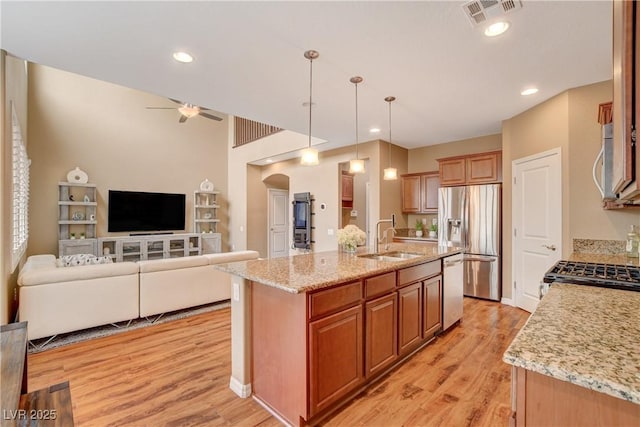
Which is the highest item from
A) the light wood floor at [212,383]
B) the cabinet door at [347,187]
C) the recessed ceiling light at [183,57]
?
the recessed ceiling light at [183,57]

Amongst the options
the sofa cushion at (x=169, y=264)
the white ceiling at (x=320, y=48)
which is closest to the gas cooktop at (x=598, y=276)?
the white ceiling at (x=320, y=48)

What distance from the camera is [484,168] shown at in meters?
4.70

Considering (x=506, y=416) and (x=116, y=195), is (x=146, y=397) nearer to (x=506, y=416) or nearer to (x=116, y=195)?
(x=506, y=416)

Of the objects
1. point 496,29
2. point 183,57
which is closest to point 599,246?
point 496,29

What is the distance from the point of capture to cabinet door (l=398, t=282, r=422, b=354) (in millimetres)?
2539

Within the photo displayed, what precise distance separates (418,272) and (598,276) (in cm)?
126

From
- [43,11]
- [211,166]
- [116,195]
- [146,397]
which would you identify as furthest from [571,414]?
[211,166]

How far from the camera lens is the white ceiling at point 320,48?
1972 mm

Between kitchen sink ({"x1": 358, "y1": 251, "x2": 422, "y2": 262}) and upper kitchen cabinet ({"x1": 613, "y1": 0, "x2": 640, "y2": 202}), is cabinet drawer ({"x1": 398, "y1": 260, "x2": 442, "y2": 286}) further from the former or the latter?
upper kitchen cabinet ({"x1": 613, "y1": 0, "x2": 640, "y2": 202})

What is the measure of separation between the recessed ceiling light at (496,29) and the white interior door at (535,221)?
1.97 metres

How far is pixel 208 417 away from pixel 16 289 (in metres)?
3.18

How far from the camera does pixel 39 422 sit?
1.13 metres

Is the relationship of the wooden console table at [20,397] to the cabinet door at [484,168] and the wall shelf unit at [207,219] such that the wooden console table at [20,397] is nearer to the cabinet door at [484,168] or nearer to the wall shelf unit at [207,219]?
A: the cabinet door at [484,168]

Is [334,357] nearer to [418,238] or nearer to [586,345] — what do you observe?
[586,345]
